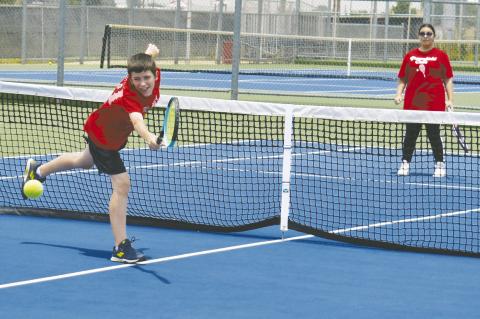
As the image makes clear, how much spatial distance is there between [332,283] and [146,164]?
592 centimetres

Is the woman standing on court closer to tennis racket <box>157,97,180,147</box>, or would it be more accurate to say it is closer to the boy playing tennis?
the boy playing tennis

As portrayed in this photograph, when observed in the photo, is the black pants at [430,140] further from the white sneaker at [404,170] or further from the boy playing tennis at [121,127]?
the boy playing tennis at [121,127]

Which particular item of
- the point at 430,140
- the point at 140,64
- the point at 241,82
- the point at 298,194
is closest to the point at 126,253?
the point at 140,64

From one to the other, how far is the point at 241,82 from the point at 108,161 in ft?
69.4

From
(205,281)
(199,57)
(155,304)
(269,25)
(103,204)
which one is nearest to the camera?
(155,304)

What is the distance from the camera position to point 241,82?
95.7 feet

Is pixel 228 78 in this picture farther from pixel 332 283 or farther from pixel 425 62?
pixel 332 283

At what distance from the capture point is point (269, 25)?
25.1m

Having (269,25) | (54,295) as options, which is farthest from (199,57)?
(54,295)

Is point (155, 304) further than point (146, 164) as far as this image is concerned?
No

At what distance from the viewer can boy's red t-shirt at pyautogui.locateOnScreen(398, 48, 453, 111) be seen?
511 inches

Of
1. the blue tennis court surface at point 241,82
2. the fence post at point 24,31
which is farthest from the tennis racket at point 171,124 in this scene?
the fence post at point 24,31

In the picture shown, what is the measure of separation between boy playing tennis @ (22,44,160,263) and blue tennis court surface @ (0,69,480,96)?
18090mm

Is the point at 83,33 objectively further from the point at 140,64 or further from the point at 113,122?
the point at 140,64
